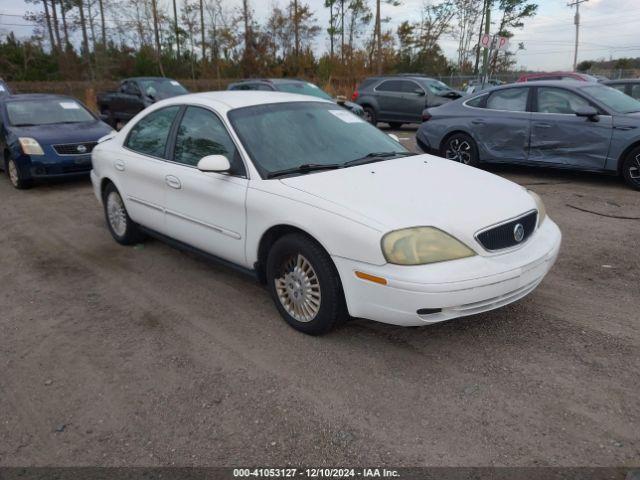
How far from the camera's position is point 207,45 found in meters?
39.1

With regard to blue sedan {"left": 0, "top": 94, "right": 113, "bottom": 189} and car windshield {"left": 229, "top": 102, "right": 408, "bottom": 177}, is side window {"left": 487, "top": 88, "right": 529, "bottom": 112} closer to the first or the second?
car windshield {"left": 229, "top": 102, "right": 408, "bottom": 177}

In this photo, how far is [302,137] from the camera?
14.0ft

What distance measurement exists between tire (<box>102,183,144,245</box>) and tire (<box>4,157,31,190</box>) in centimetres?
373

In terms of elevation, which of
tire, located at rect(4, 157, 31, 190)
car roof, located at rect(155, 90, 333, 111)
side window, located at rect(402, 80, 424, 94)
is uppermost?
car roof, located at rect(155, 90, 333, 111)

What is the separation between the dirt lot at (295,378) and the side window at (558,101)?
12.1 ft

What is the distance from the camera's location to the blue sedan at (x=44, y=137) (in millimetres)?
8586

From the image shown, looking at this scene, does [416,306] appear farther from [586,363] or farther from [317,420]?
[586,363]

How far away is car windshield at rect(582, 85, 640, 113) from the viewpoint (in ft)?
25.5

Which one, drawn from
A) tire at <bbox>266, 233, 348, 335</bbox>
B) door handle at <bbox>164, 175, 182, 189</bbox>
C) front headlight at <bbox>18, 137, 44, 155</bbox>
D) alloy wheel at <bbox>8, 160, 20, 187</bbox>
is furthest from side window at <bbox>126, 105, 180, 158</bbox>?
alloy wheel at <bbox>8, 160, 20, 187</bbox>

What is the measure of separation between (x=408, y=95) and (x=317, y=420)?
1377cm

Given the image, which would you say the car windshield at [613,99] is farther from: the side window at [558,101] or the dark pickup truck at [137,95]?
the dark pickup truck at [137,95]

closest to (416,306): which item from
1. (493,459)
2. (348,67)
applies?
(493,459)

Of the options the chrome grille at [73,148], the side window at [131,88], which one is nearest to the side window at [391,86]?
the side window at [131,88]

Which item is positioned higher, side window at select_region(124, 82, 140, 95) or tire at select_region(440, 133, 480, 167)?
side window at select_region(124, 82, 140, 95)
